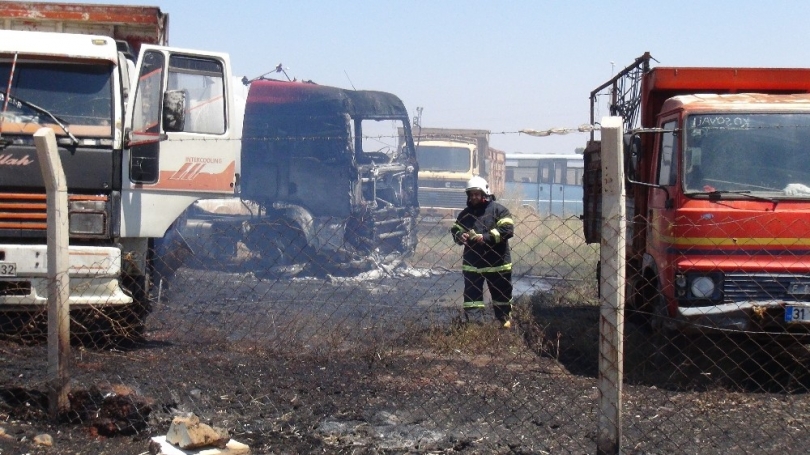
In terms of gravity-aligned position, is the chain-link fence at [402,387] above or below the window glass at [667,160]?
below

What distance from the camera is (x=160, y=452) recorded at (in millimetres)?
4062

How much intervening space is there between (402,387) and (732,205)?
8.69ft

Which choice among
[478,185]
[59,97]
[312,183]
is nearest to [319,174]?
[312,183]

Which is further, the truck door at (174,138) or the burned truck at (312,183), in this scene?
the burned truck at (312,183)

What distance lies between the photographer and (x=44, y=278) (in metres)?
5.97

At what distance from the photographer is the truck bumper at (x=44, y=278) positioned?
5.85m

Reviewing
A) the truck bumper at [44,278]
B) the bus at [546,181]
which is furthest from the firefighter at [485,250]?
the bus at [546,181]

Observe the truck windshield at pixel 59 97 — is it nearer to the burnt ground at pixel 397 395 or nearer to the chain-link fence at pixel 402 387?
the chain-link fence at pixel 402 387

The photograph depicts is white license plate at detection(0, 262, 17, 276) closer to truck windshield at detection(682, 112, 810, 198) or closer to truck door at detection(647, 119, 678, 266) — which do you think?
truck door at detection(647, 119, 678, 266)

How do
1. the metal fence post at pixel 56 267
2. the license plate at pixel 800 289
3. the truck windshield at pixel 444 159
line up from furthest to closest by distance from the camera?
the truck windshield at pixel 444 159 → the license plate at pixel 800 289 → the metal fence post at pixel 56 267

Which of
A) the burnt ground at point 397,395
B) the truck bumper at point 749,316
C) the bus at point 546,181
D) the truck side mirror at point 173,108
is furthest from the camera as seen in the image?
the bus at point 546,181

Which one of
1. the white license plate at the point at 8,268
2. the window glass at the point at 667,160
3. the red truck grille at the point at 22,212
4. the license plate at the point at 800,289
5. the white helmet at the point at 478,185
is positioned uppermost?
the window glass at the point at 667,160

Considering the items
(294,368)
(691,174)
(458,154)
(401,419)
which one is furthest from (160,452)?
(458,154)

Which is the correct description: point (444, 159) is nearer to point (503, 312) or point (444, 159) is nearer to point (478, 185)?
point (478, 185)
